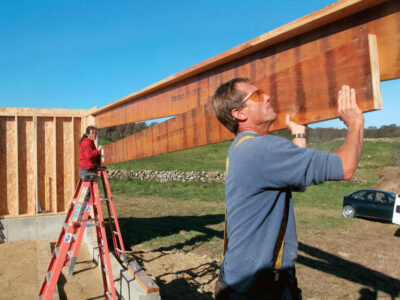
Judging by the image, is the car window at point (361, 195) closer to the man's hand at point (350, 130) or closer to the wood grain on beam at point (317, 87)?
the wood grain on beam at point (317, 87)

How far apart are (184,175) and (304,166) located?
22485 millimetres

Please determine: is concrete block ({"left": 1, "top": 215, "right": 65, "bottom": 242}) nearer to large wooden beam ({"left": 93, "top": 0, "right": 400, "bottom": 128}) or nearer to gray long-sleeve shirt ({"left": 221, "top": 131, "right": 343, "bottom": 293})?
large wooden beam ({"left": 93, "top": 0, "right": 400, "bottom": 128})

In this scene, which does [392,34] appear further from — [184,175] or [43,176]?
[184,175]

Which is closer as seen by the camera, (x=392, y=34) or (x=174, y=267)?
(x=392, y=34)

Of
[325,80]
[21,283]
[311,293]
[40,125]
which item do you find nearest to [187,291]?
[311,293]

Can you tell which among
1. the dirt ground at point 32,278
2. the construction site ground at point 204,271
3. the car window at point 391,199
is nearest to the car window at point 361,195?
the car window at point 391,199

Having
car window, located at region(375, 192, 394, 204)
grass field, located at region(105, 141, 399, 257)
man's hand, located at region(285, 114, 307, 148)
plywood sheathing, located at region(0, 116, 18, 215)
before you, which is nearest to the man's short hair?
man's hand, located at region(285, 114, 307, 148)

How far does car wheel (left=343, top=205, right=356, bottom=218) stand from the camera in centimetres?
1419

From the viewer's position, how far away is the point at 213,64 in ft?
8.25

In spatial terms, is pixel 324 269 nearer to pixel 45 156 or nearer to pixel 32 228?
pixel 32 228

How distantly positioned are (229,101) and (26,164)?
8516mm

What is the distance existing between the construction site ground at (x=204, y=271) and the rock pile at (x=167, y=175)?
1326 cm

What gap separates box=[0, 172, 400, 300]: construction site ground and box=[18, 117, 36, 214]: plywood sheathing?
106 centimetres

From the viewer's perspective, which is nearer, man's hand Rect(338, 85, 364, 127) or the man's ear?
man's hand Rect(338, 85, 364, 127)
